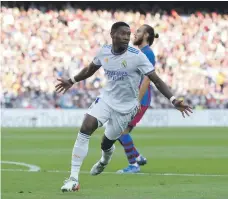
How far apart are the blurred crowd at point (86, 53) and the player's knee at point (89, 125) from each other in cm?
2181

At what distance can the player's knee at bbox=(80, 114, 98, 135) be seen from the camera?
7930 mm

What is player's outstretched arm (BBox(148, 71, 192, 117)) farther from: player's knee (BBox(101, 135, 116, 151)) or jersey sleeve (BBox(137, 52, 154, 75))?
player's knee (BBox(101, 135, 116, 151))

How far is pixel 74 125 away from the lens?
97.7ft

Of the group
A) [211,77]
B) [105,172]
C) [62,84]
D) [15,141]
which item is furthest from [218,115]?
[62,84]

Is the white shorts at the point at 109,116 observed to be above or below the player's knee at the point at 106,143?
above

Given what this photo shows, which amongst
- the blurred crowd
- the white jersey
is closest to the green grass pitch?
the white jersey

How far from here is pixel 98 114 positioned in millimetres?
8102

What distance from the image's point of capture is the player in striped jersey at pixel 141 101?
10453 mm

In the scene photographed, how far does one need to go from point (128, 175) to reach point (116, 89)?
210 centimetres

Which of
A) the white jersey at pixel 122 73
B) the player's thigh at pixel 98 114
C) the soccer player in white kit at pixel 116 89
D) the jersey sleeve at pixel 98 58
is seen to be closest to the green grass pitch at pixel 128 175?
the soccer player in white kit at pixel 116 89

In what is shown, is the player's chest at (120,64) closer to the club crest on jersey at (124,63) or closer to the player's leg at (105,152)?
the club crest on jersey at (124,63)

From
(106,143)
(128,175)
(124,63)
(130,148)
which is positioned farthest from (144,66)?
(130,148)

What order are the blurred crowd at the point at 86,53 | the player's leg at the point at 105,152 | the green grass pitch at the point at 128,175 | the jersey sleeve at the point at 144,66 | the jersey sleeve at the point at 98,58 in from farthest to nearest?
1. the blurred crowd at the point at 86,53
2. the player's leg at the point at 105,152
3. the jersey sleeve at the point at 98,58
4. the jersey sleeve at the point at 144,66
5. the green grass pitch at the point at 128,175

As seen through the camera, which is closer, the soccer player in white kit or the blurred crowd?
the soccer player in white kit
